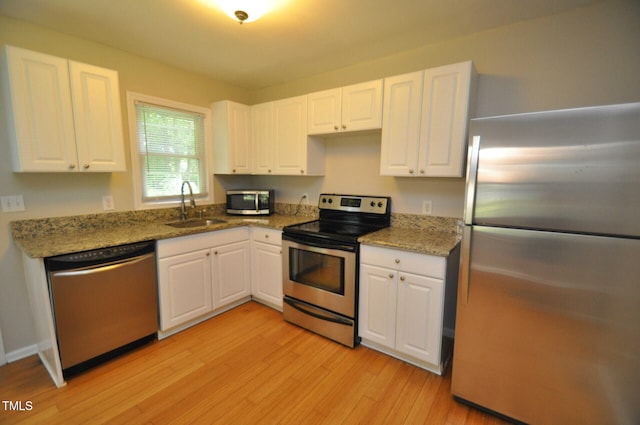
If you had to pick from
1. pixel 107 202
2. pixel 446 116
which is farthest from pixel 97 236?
pixel 446 116

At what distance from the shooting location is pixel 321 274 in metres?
2.41

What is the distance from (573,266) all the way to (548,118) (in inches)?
28.4

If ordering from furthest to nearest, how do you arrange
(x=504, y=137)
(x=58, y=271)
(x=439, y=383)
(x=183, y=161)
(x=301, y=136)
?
(x=183, y=161), (x=301, y=136), (x=439, y=383), (x=58, y=271), (x=504, y=137)

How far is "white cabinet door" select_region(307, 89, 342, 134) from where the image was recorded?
2.59m

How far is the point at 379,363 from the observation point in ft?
6.97

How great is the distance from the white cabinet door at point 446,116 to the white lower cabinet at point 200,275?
192 centimetres

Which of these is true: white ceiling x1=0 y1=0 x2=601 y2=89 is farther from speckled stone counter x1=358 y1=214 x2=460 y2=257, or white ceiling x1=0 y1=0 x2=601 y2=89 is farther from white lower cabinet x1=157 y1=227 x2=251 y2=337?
white lower cabinet x1=157 y1=227 x2=251 y2=337

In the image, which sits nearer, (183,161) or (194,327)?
(194,327)

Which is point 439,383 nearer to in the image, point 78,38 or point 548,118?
point 548,118

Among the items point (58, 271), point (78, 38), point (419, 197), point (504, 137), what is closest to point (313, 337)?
point (419, 197)

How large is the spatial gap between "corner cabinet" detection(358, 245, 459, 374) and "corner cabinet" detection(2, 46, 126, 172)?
2.23 meters

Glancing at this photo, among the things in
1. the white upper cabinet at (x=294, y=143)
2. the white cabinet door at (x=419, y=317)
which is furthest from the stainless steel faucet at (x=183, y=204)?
the white cabinet door at (x=419, y=317)

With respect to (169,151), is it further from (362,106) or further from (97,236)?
(362,106)

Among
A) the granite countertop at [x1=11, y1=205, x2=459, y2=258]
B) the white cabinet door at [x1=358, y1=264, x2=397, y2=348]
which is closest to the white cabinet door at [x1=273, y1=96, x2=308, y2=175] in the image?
the granite countertop at [x1=11, y1=205, x2=459, y2=258]
